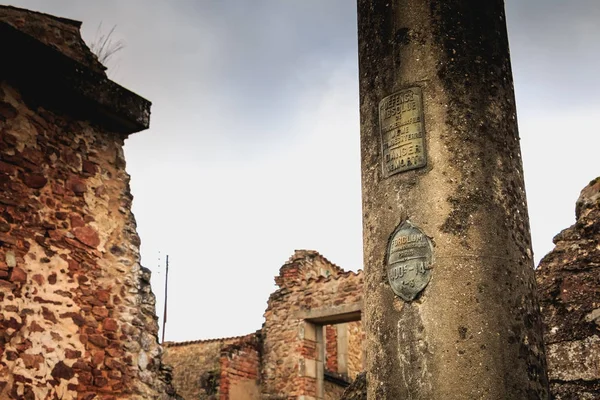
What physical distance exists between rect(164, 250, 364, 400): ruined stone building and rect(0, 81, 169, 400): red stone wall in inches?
345

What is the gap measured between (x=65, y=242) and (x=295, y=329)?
33.2ft

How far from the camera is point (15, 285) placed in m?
4.61

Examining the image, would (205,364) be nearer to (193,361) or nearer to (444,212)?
(193,361)

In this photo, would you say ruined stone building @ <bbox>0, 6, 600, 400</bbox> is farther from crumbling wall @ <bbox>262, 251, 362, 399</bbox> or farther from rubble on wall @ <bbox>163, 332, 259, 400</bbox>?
rubble on wall @ <bbox>163, 332, 259, 400</bbox>

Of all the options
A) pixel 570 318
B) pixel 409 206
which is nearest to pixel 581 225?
pixel 570 318

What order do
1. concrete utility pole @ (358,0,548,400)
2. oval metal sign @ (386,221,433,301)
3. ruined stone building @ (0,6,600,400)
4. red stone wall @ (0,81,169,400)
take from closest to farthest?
concrete utility pole @ (358,0,548,400) → oval metal sign @ (386,221,433,301) → ruined stone building @ (0,6,600,400) → red stone wall @ (0,81,169,400)

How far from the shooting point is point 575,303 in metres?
3.68

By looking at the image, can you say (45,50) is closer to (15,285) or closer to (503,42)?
(15,285)

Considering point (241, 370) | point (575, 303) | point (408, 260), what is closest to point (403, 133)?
point (408, 260)

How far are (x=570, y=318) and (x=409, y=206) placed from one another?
1.31 m

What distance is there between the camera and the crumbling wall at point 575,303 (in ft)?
11.5

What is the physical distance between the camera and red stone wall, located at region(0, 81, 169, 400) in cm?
462

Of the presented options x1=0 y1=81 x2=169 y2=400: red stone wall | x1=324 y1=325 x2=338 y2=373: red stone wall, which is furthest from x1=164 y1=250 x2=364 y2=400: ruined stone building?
x1=0 y1=81 x2=169 y2=400: red stone wall

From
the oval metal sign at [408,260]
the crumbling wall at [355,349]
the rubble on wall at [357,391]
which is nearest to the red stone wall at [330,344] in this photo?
the crumbling wall at [355,349]
